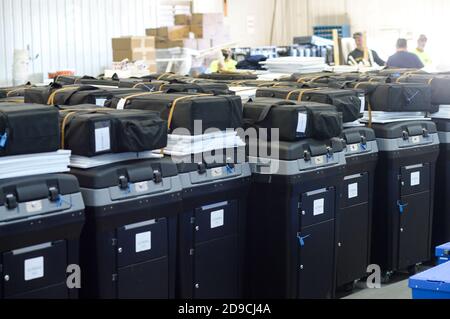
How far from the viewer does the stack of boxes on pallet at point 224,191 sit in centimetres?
365

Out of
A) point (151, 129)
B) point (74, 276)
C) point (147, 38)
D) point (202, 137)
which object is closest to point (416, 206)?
point (202, 137)

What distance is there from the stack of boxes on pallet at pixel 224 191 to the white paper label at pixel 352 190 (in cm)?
1

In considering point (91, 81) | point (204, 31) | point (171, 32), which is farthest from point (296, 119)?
point (204, 31)

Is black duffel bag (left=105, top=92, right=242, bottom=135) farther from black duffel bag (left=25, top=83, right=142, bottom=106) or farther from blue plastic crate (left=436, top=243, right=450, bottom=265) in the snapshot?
blue plastic crate (left=436, top=243, right=450, bottom=265)

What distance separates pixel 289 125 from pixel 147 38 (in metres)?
8.31

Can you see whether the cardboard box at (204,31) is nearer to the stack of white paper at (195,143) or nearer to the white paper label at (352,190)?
the white paper label at (352,190)

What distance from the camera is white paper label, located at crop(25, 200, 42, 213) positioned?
11.4 feet

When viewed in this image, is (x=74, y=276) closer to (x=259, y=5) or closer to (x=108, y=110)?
(x=108, y=110)

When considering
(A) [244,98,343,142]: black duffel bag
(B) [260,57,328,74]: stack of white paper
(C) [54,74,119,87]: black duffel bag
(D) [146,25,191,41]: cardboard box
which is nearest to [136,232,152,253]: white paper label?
(A) [244,98,343,142]: black duffel bag

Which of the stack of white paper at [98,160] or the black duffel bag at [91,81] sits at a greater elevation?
the black duffel bag at [91,81]

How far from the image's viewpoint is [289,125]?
183 inches

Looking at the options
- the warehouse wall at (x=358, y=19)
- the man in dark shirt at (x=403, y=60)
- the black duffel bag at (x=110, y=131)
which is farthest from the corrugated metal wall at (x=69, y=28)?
the black duffel bag at (x=110, y=131)

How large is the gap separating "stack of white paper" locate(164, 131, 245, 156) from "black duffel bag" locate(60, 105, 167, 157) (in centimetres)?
21

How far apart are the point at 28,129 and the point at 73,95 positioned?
1536 mm
